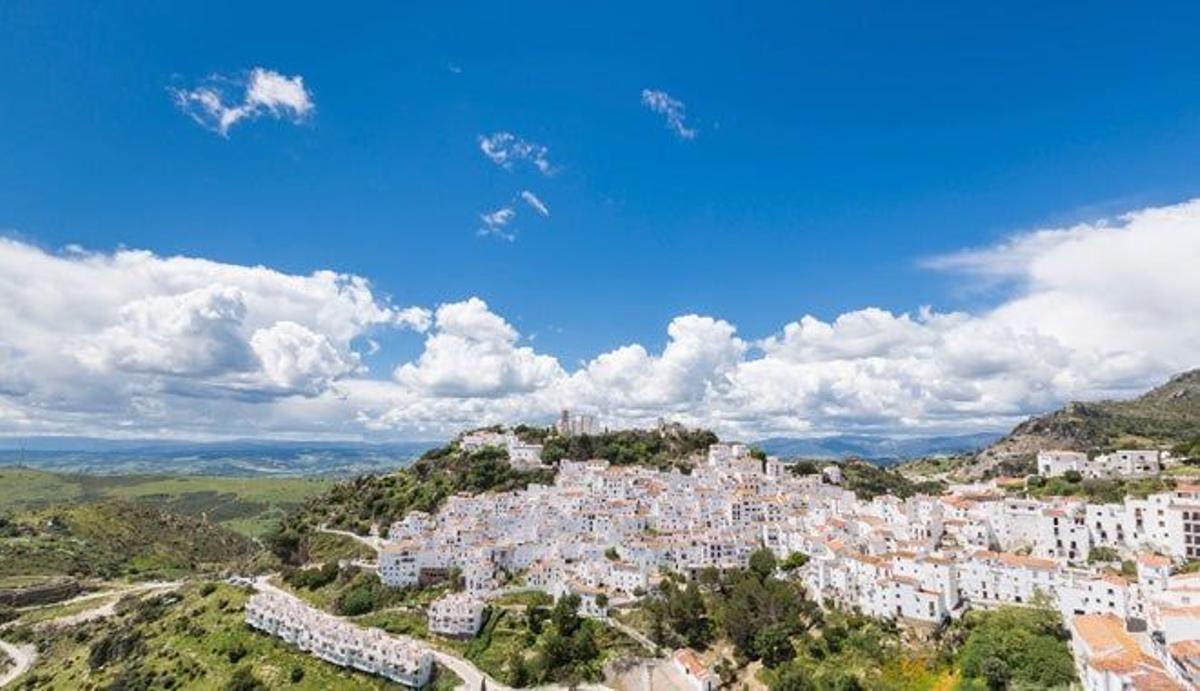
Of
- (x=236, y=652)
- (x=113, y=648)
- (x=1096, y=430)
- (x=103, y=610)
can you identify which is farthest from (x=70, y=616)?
(x=1096, y=430)

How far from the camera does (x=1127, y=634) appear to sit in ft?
131

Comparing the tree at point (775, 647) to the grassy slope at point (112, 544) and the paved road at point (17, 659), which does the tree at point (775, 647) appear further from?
the grassy slope at point (112, 544)

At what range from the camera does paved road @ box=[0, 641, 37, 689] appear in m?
71.9

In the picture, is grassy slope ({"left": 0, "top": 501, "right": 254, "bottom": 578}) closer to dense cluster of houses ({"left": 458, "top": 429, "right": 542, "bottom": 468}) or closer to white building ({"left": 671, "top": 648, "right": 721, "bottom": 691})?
dense cluster of houses ({"left": 458, "top": 429, "right": 542, "bottom": 468})

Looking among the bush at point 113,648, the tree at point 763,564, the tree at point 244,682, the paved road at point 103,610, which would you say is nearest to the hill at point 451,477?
the paved road at point 103,610

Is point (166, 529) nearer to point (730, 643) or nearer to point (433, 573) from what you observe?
point (433, 573)

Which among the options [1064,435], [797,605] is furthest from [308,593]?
[1064,435]

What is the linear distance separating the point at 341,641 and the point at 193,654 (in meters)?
15.9

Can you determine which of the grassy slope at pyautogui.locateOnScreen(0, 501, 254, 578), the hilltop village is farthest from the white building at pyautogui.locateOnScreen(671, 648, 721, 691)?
the grassy slope at pyautogui.locateOnScreen(0, 501, 254, 578)

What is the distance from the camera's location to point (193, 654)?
63500 mm

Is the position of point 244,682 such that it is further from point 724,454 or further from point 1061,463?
point 1061,463

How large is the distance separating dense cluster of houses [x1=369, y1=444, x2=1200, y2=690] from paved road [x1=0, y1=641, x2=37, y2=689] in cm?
3796

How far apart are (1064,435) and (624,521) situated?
299ft

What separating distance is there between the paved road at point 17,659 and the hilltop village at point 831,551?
90.2ft
